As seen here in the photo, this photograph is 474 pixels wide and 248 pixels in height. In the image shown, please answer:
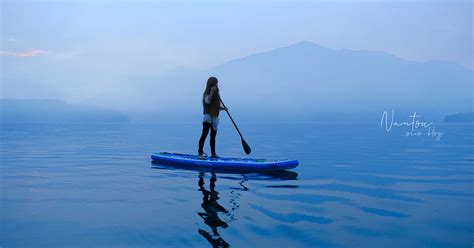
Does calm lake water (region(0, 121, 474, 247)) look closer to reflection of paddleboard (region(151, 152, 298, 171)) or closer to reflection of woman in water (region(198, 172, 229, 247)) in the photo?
reflection of woman in water (region(198, 172, 229, 247))

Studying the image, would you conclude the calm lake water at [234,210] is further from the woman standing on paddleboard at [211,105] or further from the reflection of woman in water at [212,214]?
the woman standing on paddleboard at [211,105]

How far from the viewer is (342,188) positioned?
11.8 m

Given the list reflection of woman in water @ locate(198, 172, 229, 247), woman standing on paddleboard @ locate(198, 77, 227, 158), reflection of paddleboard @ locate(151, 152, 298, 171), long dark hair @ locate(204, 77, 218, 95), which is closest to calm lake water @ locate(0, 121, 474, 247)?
reflection of woman in water @ locate(198, 172, 229, 247)

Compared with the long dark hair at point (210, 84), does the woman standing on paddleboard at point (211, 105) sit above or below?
below

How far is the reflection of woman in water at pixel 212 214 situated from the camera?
21.2 feet

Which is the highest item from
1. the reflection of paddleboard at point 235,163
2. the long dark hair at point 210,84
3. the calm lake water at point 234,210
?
the long dark hair at point 210,84

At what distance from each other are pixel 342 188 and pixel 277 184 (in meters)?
1.87

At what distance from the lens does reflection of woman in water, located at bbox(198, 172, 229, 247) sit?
6.48m

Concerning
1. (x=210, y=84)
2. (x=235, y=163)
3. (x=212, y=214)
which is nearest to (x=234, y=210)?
(x=212, y=214)

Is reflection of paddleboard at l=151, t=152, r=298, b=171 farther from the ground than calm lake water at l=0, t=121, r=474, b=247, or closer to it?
farther from the ground

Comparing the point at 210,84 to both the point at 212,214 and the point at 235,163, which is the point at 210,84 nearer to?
the point at 235,163

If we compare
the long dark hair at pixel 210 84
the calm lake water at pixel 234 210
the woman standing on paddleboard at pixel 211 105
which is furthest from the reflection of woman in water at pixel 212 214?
the long dark hair at pixel 210 84

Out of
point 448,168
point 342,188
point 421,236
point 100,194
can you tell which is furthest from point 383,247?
point 448,168

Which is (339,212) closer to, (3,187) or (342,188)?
(342,188)
